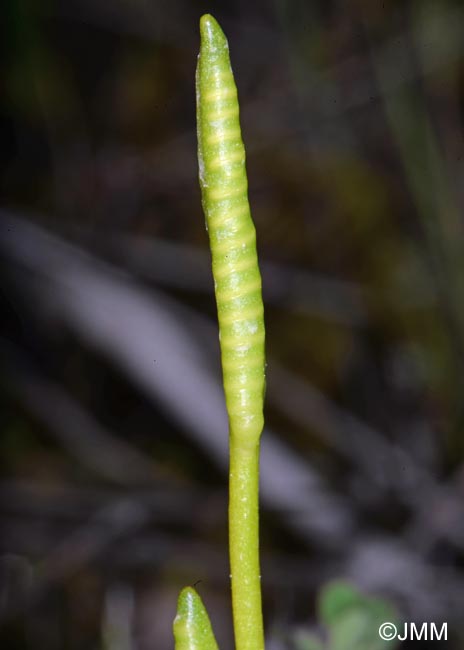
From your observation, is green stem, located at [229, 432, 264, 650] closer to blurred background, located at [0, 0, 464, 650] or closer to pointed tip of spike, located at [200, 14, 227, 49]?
pointed tip of spike, located at [200, 14, 227, 49]

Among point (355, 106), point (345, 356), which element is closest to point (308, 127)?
point (355, 106)

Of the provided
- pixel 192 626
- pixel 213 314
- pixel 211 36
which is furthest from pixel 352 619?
pixel 213 314

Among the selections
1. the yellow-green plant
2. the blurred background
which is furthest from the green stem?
the blurred background

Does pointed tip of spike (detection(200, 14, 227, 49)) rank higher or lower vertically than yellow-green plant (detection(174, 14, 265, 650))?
higher

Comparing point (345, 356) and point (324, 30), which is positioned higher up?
point (324, 30)

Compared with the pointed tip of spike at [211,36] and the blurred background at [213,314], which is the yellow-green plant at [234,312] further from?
the blurred background at [213,314]

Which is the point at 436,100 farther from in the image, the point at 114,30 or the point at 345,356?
the point at 114,30
